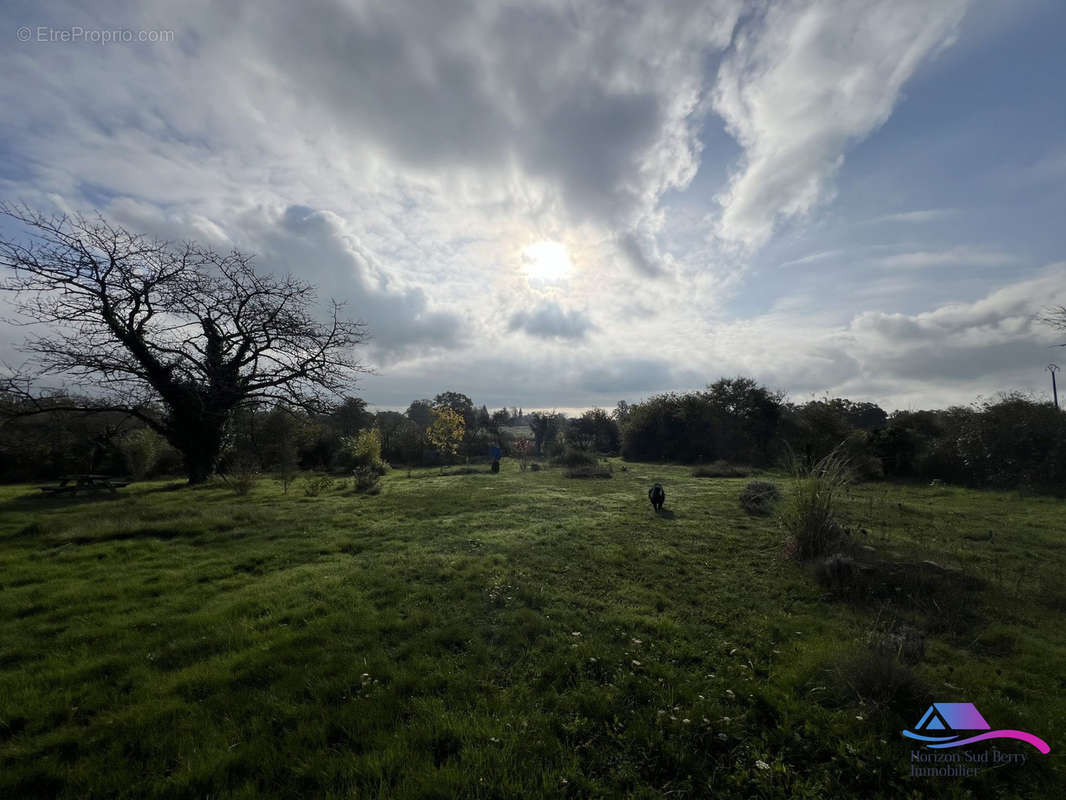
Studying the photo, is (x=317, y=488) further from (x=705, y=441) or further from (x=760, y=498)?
(x=705, y=441)

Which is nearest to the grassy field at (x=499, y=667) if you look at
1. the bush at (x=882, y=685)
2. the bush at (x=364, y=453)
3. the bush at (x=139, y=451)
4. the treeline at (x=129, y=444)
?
the bush at (x=882, y=685)

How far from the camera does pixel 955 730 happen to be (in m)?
3.18

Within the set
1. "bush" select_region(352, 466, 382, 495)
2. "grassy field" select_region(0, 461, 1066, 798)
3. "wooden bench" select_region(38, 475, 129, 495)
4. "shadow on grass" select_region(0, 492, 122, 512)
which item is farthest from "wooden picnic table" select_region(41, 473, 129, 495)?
"bush" select_region(352, 466, 382, 495)

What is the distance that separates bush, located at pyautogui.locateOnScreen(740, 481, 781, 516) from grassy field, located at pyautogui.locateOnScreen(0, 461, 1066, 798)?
3740 mm

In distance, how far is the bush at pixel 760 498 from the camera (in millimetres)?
12219

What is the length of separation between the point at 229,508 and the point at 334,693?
35.4 feet

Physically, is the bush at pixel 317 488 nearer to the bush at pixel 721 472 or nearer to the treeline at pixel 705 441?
the treeline at pixel 705 441

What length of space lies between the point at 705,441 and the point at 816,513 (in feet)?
99.5

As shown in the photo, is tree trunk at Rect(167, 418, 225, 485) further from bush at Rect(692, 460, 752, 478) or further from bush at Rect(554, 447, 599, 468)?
bush at Rect(692, 460, 752, 478)

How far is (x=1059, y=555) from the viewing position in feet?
25.6

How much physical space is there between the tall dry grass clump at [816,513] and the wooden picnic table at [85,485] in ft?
72.7

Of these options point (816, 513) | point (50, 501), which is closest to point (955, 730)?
point (816, 513)

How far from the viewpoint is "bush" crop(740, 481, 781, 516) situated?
12.2 meters

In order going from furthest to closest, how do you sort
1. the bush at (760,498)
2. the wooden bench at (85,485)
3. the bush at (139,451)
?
the bush at (139,451) → the wooden bench at (85,485) → the bush at (760,498)
